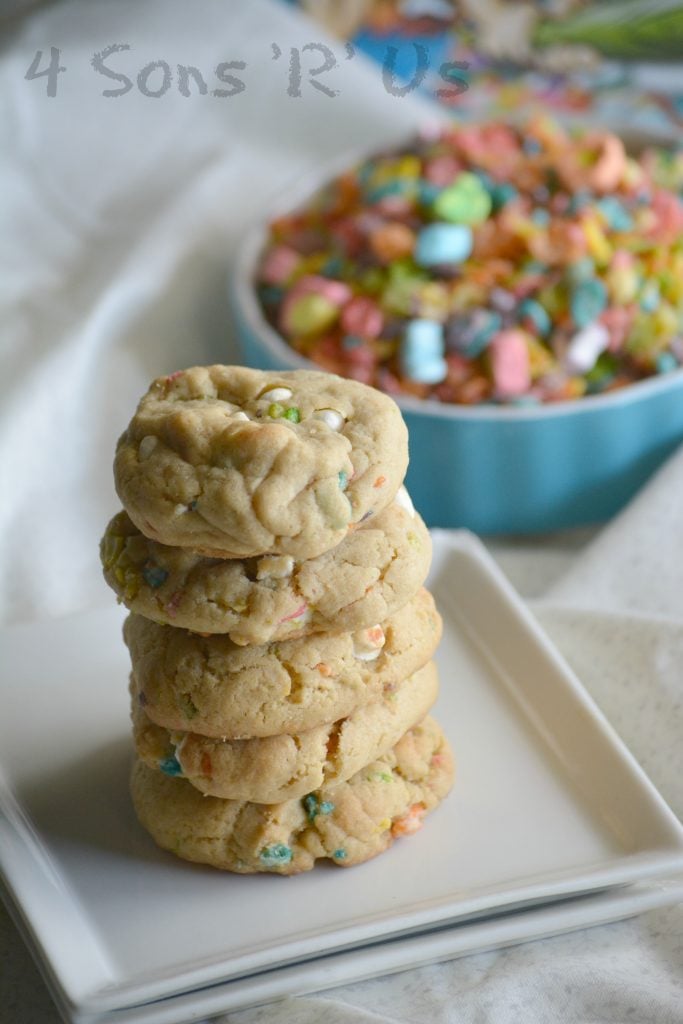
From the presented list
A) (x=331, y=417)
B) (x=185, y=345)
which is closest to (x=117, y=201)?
(x=185, y=345)

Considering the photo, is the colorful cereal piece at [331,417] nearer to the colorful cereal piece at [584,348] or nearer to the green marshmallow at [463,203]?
the colorful cereal piece at [584,348]

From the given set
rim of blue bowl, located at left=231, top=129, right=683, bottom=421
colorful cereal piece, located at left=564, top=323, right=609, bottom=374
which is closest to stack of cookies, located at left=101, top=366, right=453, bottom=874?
rim of blue bowl, located at left=231, top=129, right=683, bottom=421

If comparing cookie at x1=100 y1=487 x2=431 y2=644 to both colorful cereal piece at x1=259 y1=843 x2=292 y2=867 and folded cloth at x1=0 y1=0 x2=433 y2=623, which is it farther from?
folded cloth at x1=0 y1=0 x2=433 y2=623

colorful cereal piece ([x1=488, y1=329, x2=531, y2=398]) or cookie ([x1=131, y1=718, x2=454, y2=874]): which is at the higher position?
colorful cereal piece ([x1=488, y1=329, x2=531, y2=398])

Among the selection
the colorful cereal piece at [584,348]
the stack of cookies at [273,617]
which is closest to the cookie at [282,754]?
the stack of cookies at [273,617]

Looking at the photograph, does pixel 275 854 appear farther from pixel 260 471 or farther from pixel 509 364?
pixel 509 364
